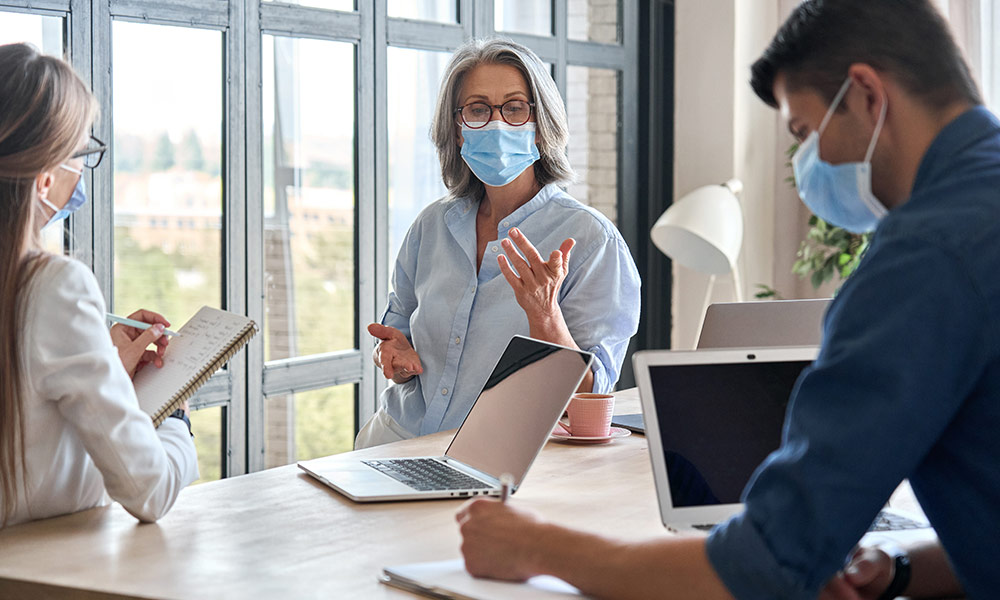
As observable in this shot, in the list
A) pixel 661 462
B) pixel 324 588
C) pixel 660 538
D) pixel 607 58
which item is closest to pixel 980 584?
pixel 660 538

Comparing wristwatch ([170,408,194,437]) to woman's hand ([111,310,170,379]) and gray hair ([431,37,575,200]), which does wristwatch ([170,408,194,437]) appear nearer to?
woman's hand ([111,310,170,379])

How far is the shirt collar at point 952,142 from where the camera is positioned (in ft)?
3.23

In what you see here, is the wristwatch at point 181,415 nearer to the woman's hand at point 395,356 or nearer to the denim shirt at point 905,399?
the woman's hand at point 395,356

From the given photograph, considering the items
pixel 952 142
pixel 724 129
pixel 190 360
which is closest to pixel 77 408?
pixel 190 360

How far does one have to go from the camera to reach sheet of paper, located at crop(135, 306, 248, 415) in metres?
1.58

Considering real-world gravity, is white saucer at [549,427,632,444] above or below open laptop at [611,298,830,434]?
below

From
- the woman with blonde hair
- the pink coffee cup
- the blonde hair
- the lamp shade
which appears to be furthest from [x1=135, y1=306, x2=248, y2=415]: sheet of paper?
the lamp shade

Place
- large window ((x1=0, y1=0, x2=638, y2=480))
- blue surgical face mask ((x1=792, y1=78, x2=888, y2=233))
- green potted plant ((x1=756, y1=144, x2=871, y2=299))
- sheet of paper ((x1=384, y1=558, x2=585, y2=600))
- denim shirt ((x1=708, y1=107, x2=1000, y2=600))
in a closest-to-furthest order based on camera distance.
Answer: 1. denim shirt ((x1=708, y1=107, x2=1000, y2=600))
2. blue surgical face mask ((x1=792, y1=78, x2=888, y2=233))
3. sheet of paper ((x1=384, y1=558, x2=585, y2=600))
4. large window ((x1=0, y1=0, x2=638, y2=480))
5. green potted plant ((x1=756, y1=144, x2=871, y2=299))

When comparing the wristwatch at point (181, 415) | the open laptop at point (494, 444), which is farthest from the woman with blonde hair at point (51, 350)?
the open laptop at point (494, 444)

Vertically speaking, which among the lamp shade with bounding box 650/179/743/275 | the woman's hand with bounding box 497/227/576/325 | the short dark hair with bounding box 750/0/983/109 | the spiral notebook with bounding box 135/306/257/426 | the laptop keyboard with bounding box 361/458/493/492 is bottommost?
the laptop keyboard with bounding box 361/458/493/492

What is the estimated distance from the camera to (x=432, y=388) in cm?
239

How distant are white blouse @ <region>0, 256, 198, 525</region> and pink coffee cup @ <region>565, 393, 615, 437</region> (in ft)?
2.86

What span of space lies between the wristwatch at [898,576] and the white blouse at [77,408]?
94 centimetres

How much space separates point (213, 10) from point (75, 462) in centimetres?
213
